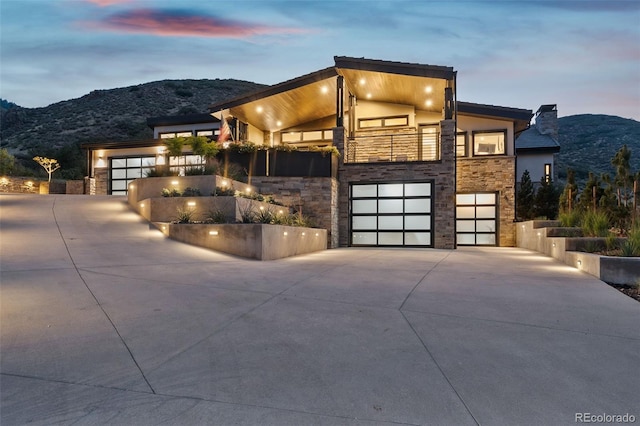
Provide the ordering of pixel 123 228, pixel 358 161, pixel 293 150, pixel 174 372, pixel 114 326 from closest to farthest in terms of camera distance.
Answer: pixel 174 372 → pixel 114 326 → pixel 123 228 → pixel 293 150 → pixel 358 161

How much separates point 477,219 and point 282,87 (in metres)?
11.8

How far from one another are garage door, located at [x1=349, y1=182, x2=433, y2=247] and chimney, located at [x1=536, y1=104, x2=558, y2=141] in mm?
17107

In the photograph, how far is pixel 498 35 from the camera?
61.5 feet

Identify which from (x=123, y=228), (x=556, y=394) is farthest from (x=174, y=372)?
(x=123, y=228)

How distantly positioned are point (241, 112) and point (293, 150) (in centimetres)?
527

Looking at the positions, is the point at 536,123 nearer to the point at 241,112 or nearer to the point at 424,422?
the point at 241,112

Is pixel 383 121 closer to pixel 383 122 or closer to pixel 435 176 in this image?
pixel 383 122

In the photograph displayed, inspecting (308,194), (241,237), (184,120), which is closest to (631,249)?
(241,237)

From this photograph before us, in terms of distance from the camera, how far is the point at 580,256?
25.0 feet

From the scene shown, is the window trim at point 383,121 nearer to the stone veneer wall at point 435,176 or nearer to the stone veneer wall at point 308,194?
the stone veneer wall at point 435,176

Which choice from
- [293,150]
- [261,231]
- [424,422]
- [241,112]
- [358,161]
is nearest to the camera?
[424,422]

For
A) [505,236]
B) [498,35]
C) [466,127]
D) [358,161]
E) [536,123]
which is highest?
[498,35]

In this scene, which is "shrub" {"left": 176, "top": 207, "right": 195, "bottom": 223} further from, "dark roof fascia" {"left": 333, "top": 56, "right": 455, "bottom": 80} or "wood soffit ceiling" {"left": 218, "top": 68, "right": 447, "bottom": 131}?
"dark roof fascia" {"left": 333, "top": 56, "right": 455, "bottom": 80}

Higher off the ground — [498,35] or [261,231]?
[498,35]
